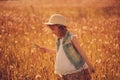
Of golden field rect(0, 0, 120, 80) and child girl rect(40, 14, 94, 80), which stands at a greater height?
child girl rect(40, 14, 94, 80)

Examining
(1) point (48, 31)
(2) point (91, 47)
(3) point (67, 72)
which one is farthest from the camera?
(1) point (48, 31)

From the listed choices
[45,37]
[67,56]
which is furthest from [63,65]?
[45,37]

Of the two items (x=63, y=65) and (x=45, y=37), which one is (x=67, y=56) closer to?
(x=63, y=65)

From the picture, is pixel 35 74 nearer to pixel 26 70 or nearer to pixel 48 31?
pixel 26 70

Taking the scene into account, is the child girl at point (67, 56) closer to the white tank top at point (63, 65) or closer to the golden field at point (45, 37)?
the white tank top at point (63, 65)

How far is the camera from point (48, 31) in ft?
17.9

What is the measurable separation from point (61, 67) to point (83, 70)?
7.9 inches

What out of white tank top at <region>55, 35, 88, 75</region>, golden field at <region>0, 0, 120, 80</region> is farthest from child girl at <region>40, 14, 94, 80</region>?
golden field at <region>0, 0, 120, 80</region>

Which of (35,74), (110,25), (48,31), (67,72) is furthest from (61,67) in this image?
(110,25)

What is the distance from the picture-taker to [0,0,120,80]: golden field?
178 inches

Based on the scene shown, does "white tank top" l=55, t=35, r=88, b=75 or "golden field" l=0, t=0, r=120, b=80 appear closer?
"white tank top" l=55, t=35, r=88, b=75

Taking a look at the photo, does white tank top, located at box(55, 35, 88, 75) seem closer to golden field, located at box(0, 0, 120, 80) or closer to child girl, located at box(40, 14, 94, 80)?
child girl, located at box(40, 14, 94, 80)

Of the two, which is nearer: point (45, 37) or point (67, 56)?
point (67, 56)

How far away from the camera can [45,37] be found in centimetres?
535
